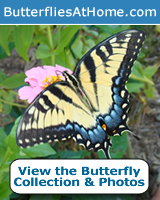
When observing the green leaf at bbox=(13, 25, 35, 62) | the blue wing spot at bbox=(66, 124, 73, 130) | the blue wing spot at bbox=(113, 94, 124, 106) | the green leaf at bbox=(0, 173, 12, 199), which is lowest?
the green leaf at bbox=(0, 173, 12, 199)

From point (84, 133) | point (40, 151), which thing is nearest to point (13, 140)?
point (40, 151)

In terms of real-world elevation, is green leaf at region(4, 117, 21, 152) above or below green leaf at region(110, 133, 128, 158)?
above

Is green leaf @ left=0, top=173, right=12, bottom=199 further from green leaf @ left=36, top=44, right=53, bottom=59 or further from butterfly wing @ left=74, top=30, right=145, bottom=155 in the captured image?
green leaf @ left=36, top=44, right=53, bottom=59

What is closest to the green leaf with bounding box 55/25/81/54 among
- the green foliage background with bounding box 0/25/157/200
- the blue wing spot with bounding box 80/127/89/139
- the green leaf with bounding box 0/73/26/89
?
the green foliage background with bounding box 0/25/157/200

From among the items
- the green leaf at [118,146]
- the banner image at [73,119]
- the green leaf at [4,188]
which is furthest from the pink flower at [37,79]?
the green leaf at [118,146]

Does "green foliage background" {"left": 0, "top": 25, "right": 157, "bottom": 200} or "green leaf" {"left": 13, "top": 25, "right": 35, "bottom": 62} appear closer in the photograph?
"green foliage background" {"left": 0, "top": 25, "right": 157, "bottom": 200}

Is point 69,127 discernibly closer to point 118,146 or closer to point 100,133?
point 100,133
